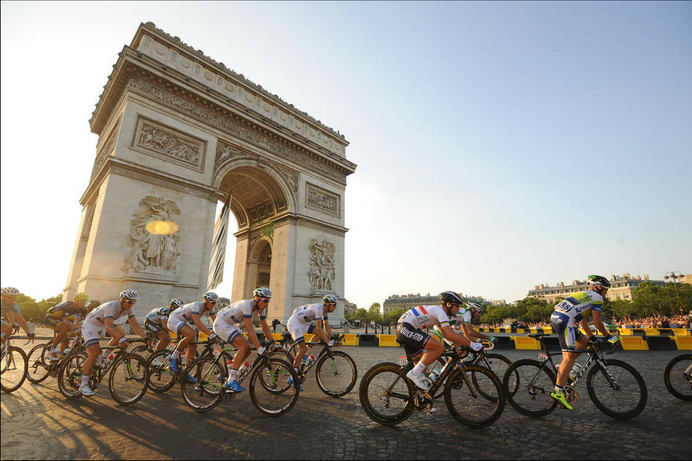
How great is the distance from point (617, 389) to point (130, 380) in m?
7.44

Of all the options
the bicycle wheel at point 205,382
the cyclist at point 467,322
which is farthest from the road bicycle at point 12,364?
the cyclist at point 467,322

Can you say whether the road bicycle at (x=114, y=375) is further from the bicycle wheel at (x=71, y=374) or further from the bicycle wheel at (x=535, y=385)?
the bicycle wheel at (x=535, y=385)

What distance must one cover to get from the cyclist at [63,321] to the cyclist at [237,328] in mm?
3870

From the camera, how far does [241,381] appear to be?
5008 mm

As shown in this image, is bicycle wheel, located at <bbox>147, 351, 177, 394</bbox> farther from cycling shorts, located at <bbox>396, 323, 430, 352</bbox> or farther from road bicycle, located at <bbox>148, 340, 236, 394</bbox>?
cycling shorts, located at <bbox>396, 323, 430, 352</bbox>

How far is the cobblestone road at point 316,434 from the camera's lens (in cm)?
330

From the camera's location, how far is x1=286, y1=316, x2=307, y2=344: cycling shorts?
6.28 metres

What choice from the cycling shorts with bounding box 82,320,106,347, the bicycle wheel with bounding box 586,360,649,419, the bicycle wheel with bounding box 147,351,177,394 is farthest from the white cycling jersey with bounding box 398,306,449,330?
the cycling shorts with bounding box 82,320,106,347

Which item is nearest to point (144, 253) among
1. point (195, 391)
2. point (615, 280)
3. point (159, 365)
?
point (159, 365)

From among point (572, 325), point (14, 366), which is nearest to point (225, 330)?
point (14, 366)

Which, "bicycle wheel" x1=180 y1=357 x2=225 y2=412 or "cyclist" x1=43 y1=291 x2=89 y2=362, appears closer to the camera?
"bicycle wheel" x1=180 y1=357 x2=225 y2=412

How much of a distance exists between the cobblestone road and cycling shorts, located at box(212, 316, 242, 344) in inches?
40.6

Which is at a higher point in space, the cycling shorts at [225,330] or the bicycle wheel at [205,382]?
the cycling shorts at [225,330]

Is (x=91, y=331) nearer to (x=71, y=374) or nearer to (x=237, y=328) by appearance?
(x=71, y=374)
